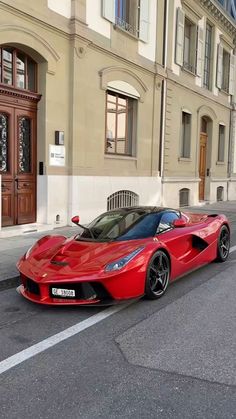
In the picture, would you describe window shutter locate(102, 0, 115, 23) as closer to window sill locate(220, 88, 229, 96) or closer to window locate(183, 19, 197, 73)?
window locate(183, 19, 197, 73)

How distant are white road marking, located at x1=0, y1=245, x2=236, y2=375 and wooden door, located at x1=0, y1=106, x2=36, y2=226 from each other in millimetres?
5843

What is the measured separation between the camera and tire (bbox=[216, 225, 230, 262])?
750 cm

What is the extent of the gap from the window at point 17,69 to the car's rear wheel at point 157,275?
6.41 m

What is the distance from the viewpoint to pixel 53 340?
4.22 metres

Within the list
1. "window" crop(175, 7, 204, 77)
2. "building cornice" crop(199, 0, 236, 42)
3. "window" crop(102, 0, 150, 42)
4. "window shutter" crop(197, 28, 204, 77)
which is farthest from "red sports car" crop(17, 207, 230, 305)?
"building cornice" crop(199, 0, 236, 42)

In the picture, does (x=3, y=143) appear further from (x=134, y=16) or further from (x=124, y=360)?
(x=124, y=360)

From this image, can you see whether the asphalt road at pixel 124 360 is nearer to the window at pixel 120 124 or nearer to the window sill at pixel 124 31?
Answer: the window at pixel 120 124

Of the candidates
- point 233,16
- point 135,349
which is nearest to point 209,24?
point 233,16

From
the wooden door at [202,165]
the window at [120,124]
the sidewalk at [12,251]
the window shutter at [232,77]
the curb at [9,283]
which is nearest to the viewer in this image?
the curb at [9,283]

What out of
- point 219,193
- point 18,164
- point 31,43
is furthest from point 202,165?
point 31,43

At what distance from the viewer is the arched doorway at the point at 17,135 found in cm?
1008

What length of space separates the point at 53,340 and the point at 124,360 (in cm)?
83

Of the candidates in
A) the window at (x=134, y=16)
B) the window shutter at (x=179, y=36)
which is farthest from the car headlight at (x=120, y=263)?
the window shutter at (x=179, y=36)

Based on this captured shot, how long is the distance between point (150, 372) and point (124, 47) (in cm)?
1157
